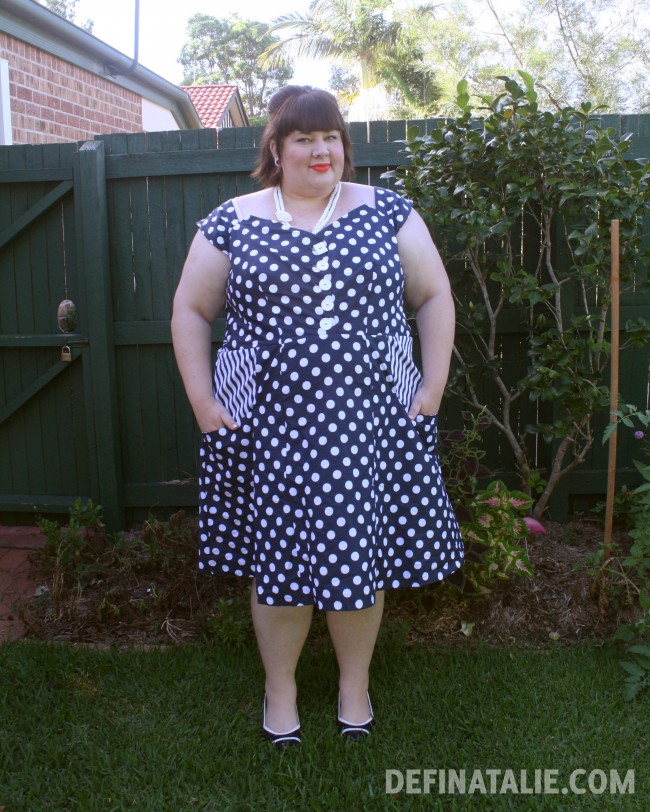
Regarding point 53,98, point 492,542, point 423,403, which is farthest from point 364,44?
point 423,403

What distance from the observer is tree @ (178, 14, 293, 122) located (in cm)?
4406

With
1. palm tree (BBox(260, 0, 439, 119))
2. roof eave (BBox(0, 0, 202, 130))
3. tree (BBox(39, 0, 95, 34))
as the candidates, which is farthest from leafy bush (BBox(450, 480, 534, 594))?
tree (BBox(39, 0, 95, 34))

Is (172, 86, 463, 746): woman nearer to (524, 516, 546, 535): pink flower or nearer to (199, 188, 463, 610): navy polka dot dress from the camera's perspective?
(199, 188, 463, 610): navy polka dot dress

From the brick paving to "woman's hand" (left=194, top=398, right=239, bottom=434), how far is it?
50.9 inches

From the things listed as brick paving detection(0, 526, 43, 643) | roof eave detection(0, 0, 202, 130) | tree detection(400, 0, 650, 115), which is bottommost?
brick paving detection(0, 526, 43, 643)

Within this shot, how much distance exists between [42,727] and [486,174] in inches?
92.0

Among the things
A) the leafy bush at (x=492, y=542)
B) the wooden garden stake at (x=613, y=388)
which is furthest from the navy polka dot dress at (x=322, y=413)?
the wooden garden stake at (x=613, y=388)

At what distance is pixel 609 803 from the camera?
6.29 ft

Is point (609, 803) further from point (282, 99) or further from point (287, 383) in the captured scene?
point (282, 99)

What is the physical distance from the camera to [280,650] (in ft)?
7.09

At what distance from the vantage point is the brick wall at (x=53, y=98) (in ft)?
19.6

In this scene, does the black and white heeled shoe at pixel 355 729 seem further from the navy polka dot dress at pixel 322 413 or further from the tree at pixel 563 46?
the tree at pixel 563 46

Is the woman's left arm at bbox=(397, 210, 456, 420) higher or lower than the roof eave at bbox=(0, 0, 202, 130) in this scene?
lower

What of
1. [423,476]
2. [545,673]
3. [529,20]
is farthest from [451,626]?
[529,20]
